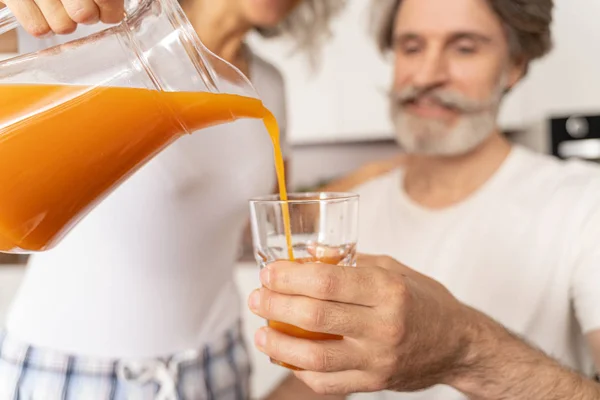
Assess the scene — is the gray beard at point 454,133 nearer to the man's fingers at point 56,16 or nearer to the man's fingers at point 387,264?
the man's fingers at point 387,264

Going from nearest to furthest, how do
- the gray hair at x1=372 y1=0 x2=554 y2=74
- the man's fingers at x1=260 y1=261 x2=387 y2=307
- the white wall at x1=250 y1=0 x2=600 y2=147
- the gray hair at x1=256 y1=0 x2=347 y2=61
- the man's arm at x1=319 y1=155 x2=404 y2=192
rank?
the man's fingers at x1=260 y1=261 x2=387 y2=307 → the gray hair at x1=372 y1=0 x2=554 y2=74 → the gray hair at x1=256 y1=0 x2=347 y2=61 → the man's arm at x1=319 y1=155 x2=404 y2=192 → the white wall at x1=250 y1=0 x2=600 y2=147

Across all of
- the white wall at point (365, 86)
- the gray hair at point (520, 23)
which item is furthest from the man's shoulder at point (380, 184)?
the white wall at point (365, 86)

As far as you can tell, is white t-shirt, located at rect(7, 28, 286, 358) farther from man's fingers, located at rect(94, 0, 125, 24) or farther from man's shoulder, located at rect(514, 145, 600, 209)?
man's shoulder, located at rect(514, 145, 600, 209)

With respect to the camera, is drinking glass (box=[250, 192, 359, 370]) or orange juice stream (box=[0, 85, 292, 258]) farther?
drinking glass (box=[250, 192, 359, 370])

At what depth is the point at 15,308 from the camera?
1.00m

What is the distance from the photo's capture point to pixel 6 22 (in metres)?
0.62

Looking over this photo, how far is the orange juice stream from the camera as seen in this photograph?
554 mm

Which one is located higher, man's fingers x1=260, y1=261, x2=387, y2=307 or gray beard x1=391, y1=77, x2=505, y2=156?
man's fingers x1=260, y1=261, x2=387, y2=307

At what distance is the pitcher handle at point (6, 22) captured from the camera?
614mm

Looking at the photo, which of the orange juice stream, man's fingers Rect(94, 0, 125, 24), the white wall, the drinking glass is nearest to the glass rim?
the drinking glass

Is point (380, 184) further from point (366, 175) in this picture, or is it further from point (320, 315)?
point (320, 315)

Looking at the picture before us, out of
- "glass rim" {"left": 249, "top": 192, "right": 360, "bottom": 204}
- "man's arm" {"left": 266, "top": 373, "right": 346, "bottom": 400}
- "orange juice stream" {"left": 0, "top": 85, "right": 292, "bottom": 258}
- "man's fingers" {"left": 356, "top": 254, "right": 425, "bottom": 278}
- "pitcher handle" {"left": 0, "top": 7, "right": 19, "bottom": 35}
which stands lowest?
"man's arm" {"left": 266, "top": 373, "right": 346, "bottom": 400}

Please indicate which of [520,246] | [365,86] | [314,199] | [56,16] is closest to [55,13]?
Result: [56,16]

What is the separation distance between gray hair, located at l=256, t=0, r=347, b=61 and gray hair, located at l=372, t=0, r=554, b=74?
105mm
